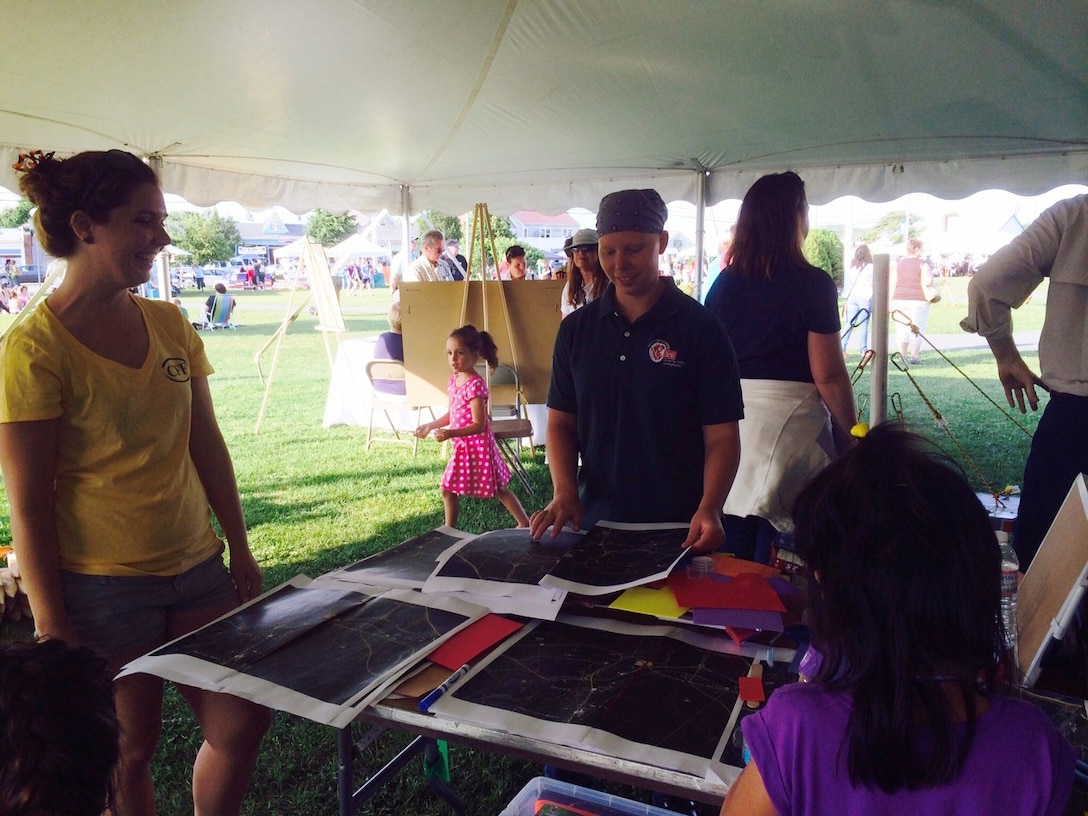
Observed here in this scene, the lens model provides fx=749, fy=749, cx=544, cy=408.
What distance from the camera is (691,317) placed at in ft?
6.08

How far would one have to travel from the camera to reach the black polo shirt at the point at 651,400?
1.83 meters

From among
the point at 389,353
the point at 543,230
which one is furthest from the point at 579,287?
the point at 543,230

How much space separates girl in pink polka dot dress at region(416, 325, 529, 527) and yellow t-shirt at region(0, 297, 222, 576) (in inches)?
101

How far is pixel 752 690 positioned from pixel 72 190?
56.6 inches

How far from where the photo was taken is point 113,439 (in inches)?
56.7

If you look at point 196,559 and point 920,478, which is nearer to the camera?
point 920,478

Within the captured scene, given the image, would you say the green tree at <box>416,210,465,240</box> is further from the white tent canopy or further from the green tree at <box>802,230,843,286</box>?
the green tree at <box>802,230,843,286</box>

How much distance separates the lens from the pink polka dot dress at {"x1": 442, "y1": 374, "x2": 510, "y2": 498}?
13.7 feet

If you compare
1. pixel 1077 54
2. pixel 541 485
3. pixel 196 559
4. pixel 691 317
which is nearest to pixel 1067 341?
pixel 691 317

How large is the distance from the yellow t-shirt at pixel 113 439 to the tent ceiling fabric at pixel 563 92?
202 cm

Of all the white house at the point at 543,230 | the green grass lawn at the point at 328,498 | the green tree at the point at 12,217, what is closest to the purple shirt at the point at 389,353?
the green grass lawn at the point at 328,498

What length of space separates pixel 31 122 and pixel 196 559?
369 centimetres

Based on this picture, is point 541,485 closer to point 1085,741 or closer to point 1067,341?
point 1067,341

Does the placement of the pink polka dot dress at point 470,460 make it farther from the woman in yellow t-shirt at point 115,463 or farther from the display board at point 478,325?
the woman in yellow t-shirt at point 115,463
